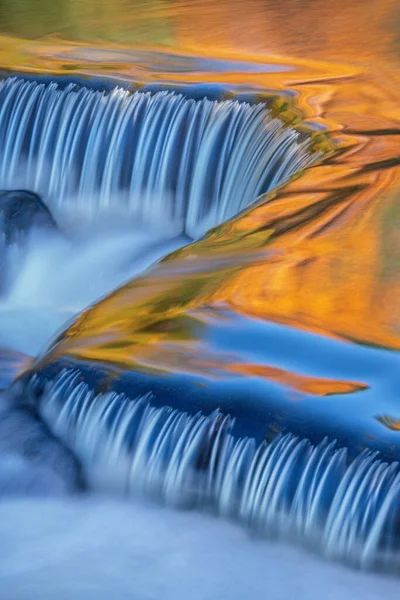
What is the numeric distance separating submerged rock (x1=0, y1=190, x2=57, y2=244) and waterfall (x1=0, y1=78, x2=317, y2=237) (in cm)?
17

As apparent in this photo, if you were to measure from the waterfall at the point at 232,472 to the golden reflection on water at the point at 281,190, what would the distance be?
0.17 metres

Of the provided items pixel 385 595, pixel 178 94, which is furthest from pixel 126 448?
pixel 178 94

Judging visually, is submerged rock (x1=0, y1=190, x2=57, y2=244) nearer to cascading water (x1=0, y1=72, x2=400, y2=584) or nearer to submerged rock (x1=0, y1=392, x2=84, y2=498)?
cascading water (x1=0, y1=72, x2=400, y2=584)

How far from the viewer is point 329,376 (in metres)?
3.47

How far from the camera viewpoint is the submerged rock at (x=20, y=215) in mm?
6172

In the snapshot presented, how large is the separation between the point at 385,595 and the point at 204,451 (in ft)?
2.04

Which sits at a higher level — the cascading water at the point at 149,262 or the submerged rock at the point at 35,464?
the cascading water at the point at 149,262

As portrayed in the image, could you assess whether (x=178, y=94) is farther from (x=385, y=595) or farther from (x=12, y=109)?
(x=385, y=595)

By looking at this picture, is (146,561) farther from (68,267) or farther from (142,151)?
(142,151)

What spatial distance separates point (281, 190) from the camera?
191 inches

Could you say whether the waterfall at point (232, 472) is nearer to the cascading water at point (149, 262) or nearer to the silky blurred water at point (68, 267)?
the cascading water at point (149, 262)

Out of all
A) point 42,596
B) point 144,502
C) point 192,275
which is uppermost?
point 192,275

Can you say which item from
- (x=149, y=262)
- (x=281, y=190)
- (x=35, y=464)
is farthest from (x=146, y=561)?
(x=149, y=262)

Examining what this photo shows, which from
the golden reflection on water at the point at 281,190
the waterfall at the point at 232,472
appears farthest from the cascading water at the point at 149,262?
the golden reflection on water at the point at 281,190
